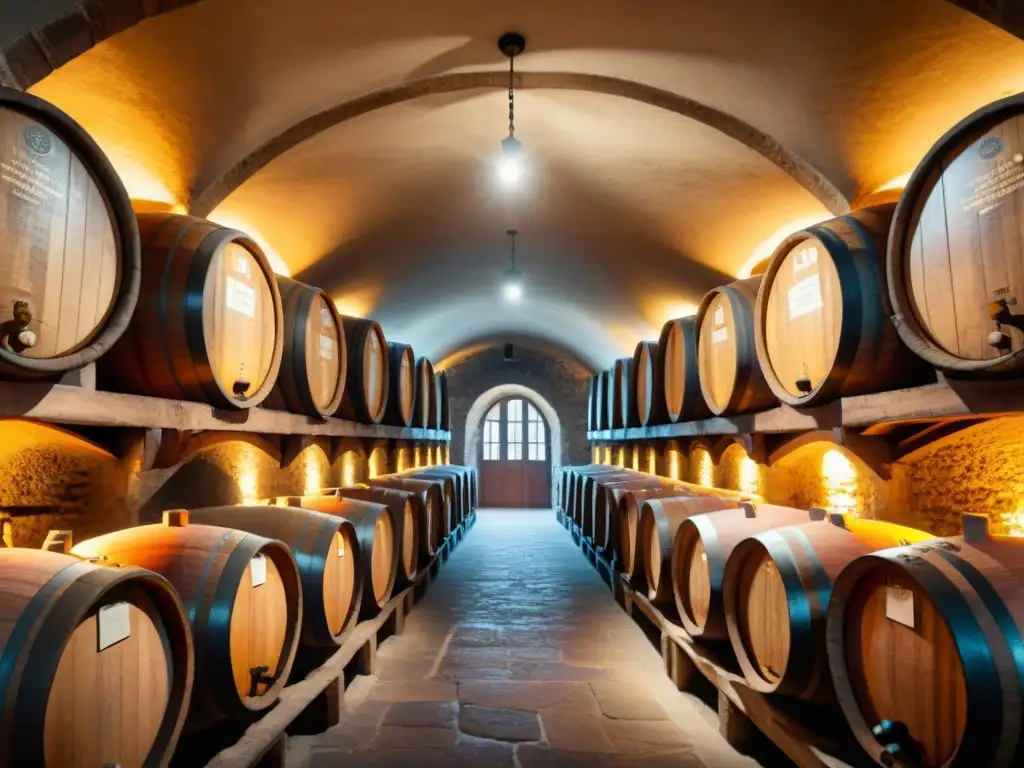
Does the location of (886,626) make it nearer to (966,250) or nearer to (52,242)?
(966,250)

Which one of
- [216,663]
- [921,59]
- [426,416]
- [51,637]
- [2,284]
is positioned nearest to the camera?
[51,637]

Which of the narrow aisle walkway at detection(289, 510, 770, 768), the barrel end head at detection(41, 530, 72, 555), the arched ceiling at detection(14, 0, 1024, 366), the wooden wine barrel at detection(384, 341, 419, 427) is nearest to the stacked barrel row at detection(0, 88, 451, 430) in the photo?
the barrel end head at detection(41, 530, 72, 555)

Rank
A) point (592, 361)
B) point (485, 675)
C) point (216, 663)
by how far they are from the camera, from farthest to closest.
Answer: point (592, 361)
point (485, 675)
point (216, 663)

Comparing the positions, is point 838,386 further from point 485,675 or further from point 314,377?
point 314,377

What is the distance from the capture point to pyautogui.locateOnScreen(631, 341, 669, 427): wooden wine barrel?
5.90 metres

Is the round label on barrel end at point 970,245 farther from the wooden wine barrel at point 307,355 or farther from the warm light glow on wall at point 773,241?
the wooden wine barrel at point 307,355

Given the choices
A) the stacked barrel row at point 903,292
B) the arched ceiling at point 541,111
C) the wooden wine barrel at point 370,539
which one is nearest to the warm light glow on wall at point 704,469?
the arched ceiling at point 541,111

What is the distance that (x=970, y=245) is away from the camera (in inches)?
77.5

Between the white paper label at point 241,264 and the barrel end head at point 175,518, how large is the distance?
45.5 inches

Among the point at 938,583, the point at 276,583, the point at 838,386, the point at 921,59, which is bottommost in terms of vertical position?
the point at 276,583

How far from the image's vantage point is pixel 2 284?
170 centimetres

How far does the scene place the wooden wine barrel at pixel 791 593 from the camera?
7.76ft

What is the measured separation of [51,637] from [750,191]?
4543 mm

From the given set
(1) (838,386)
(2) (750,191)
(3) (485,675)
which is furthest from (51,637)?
(2) (750,191)
